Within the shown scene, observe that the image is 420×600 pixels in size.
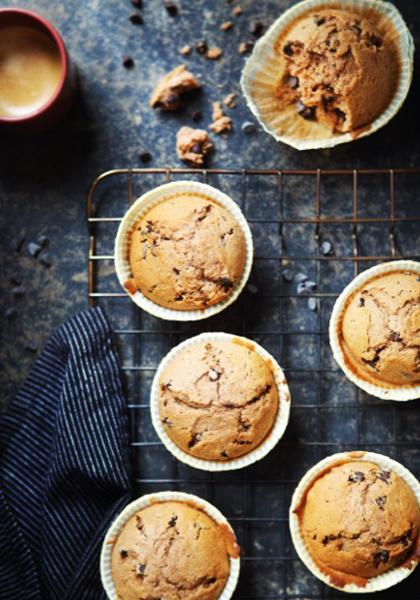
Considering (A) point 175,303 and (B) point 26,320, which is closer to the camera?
(A) point 175,303

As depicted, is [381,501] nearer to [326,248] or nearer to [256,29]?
[326,248]

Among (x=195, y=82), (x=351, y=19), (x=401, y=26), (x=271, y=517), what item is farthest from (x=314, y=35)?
(x=271, y=517)

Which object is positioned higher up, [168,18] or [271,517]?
[168,18]

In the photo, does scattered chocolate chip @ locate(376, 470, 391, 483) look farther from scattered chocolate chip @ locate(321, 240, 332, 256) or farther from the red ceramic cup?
the red ceramic cup

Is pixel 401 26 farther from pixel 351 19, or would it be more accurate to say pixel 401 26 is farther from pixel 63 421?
pixel 63 421

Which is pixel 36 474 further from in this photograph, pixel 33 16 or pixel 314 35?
pixel 314 35

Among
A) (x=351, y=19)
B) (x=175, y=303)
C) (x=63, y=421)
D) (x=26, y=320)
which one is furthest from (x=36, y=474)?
(x=351, y=19)

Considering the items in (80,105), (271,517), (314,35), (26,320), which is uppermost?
(314,35)
